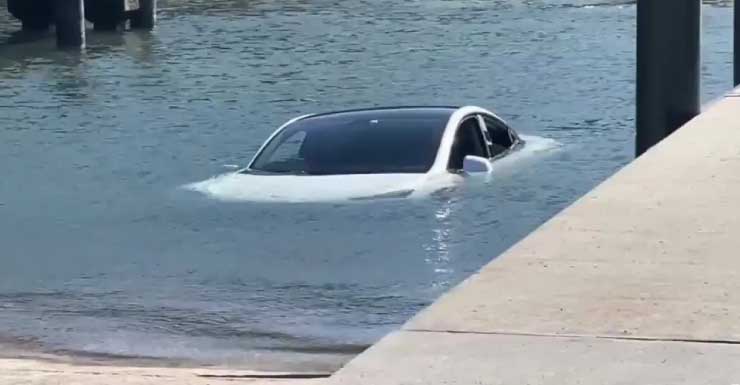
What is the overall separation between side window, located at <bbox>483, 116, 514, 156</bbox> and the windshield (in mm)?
1346

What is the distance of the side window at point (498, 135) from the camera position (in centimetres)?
1664

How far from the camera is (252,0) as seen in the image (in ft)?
179

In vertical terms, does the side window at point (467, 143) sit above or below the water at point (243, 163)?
above

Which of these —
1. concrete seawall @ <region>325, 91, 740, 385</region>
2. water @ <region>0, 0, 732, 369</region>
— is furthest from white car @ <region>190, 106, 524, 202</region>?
concrete seawall @ <region>325, 91, 740, 385</region>

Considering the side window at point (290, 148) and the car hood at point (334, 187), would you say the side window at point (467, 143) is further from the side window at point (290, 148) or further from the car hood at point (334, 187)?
the side window at point (290, 148)

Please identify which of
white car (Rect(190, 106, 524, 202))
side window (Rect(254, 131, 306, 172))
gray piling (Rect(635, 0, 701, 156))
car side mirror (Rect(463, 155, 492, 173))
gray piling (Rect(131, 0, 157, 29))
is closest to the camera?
gray piling (Rect(635, 0, 701, 156))

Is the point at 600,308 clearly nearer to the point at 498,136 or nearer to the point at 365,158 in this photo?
the point at 365,158

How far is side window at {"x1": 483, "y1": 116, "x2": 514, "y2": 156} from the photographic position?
16639 millimetres

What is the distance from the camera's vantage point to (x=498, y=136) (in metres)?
17.1

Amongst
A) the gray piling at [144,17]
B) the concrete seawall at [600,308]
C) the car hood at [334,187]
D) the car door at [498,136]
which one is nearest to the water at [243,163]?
the car hood at [334,187]

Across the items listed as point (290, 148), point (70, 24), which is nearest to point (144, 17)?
point (70, 24)

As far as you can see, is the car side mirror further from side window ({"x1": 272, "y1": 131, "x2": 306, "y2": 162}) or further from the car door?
side window ({"x1": 272, "y1": 131, "x2": 306, "y2": 162})

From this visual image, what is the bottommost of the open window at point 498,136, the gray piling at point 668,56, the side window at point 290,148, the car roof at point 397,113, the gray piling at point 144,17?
the gray piling at point 144,17

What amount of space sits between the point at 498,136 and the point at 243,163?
4336mm
